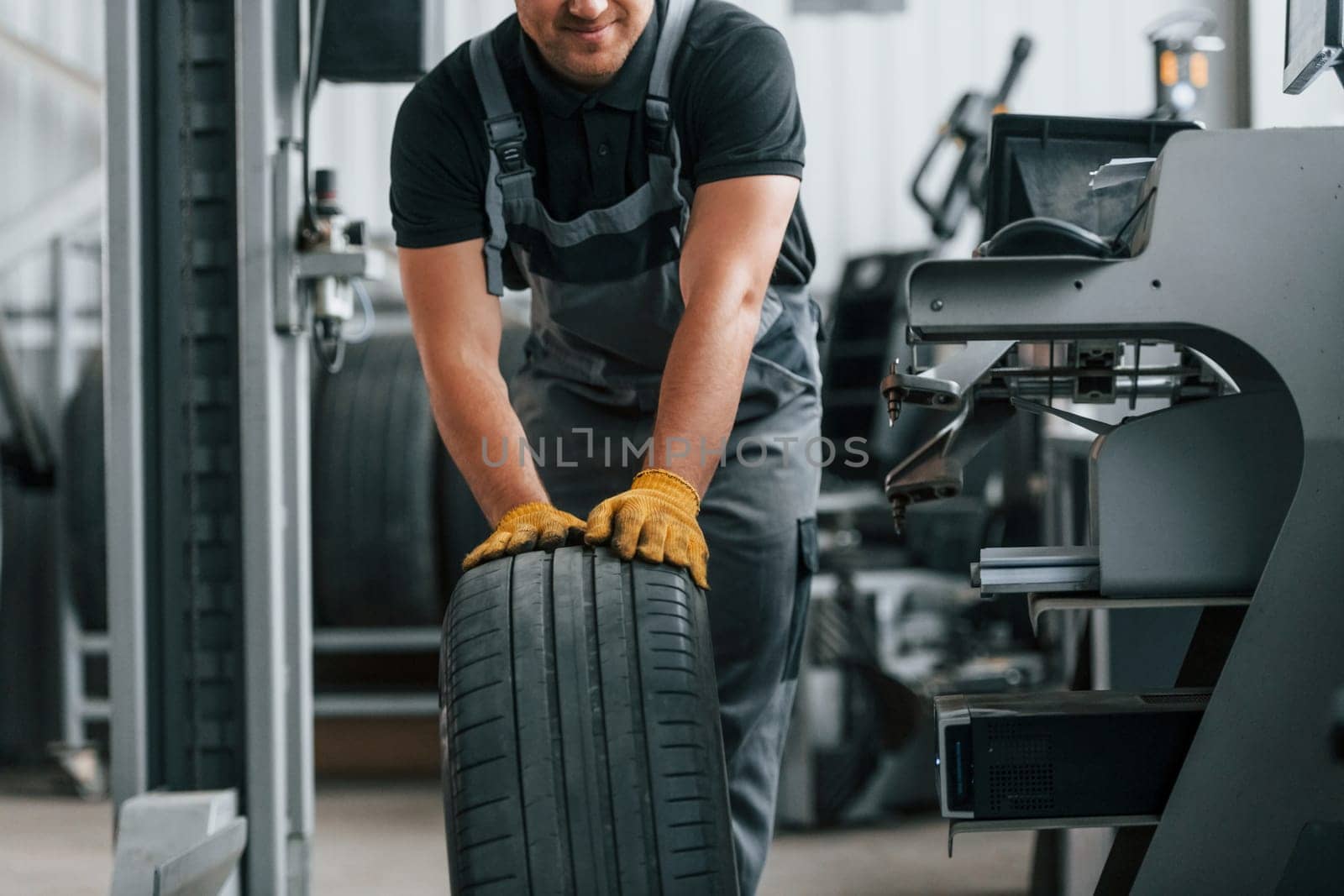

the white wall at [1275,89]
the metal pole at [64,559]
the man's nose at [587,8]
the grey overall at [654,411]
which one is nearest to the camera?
the man's nose at [587,8]

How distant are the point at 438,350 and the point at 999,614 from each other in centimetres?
234

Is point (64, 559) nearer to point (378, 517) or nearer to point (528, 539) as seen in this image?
point (378, 517)

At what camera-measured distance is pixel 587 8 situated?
4.92ft

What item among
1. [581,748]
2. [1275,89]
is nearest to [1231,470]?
[581,748]

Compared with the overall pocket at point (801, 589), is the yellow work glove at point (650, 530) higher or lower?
higher

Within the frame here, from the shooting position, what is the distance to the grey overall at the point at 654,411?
163 centimetres

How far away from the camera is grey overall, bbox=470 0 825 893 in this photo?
163 cm

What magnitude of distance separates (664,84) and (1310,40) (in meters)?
0.70

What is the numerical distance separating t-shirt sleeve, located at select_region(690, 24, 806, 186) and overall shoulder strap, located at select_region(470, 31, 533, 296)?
0.21m

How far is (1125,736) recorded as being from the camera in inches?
46.4

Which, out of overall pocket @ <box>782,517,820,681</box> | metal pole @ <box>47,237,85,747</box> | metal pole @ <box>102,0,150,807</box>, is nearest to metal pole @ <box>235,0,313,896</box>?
metal pole @ <box>102,0,150,807</box>

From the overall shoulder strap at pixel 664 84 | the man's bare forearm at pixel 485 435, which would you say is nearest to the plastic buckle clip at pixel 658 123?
the overall shoulder strap at pixel 664 84

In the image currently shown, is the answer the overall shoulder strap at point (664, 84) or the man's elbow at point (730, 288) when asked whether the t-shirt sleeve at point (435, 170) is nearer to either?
the overall shoulder strap at point (664, 84)

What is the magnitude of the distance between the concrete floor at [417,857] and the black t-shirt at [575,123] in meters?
1.51
